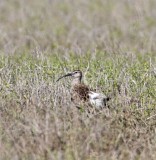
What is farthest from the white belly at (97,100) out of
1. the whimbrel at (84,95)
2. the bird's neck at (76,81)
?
the bird's neck at (76,81)

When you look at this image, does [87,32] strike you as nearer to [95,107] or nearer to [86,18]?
[86,18]

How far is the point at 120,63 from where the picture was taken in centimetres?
841

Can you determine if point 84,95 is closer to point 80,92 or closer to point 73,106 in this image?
point 80,92

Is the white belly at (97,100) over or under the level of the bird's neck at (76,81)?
under

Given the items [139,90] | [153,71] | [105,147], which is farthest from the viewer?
[153,71]

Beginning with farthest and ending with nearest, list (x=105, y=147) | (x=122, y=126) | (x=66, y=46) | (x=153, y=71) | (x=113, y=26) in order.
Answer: (x=113, y=26), (x=66, y=46), (x=153, y=71), (x=122, y=126), (x=105, y=147)

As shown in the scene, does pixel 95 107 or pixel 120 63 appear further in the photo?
pixel 120 63

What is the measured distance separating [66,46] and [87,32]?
0.57 meters

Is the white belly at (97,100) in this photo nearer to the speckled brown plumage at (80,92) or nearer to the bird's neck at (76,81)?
the speckled brown plumage at (80,92)

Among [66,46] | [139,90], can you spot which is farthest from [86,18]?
[139,90]

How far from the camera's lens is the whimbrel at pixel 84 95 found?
6.73 m

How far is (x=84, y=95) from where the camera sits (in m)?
6.88

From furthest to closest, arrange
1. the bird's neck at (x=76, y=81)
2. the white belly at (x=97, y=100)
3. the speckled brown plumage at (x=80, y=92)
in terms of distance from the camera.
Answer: the bird's neck at (x=76, y=81), the speckled brown plumage at (x=80, y=92), the white belly at (x=97, y=100)

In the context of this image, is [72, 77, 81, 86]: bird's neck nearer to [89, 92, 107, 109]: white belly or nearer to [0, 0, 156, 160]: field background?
[0, 0, 156, 160]: field background
